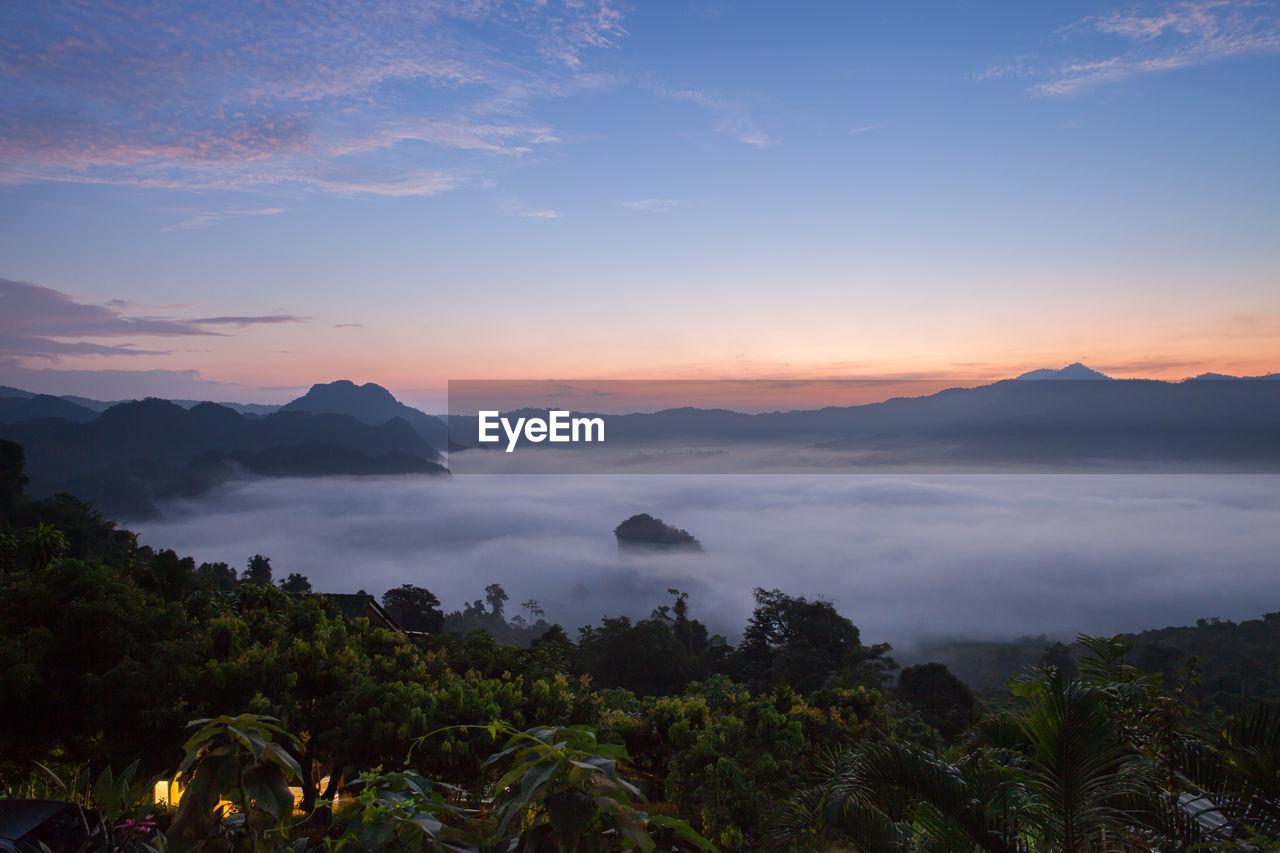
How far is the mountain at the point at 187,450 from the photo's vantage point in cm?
13800

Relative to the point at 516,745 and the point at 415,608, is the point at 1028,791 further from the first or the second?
the point at 415,608

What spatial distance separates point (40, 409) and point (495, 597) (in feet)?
532

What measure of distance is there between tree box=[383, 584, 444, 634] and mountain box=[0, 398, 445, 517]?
111 m

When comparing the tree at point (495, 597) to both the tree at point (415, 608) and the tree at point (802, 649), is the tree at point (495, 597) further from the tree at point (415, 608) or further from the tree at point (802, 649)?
the tree at point (802, 649)

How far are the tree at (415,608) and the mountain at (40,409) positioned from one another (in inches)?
6757

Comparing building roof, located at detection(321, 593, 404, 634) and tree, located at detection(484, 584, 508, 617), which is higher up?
building roof, located at detection(321, 593, 404, 634)

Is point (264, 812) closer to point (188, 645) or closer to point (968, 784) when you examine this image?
point (968, 784)

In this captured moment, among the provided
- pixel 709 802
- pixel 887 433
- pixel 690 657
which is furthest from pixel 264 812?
pixel 887 433

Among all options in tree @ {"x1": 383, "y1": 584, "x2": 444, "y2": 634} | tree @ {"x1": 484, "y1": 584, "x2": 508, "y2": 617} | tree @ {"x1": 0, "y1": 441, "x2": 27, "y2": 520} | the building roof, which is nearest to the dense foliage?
the building roof

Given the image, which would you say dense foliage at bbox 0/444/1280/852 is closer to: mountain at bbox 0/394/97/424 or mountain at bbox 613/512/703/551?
mountain at bbox 613/512/703/551

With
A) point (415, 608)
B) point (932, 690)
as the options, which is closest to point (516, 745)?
point (932, 690)

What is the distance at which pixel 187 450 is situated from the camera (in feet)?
573

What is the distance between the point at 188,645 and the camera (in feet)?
29.2

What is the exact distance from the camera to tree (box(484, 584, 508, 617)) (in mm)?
81812
